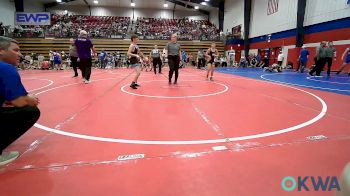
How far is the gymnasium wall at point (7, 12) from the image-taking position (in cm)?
2470

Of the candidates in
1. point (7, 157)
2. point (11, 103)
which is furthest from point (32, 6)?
point (7, 157)

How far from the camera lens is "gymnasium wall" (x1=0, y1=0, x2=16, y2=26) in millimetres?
24703

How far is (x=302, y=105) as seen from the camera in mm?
4844

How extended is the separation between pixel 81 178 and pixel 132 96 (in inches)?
154

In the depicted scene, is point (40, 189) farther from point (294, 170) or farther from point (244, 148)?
point (294, 170)

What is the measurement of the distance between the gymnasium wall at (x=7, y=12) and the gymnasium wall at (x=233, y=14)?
88.3 feet

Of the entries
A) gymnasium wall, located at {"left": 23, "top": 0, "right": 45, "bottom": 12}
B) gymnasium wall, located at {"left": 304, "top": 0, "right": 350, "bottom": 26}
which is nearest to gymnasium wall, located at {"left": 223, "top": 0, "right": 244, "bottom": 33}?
gymnasium wall, located at {"left": 304, "top": 0, "right": 350, "bottom": 26}

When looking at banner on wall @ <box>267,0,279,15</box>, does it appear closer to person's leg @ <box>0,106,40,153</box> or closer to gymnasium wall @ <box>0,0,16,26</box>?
person's leg @ <box>0,106,40,153</box>

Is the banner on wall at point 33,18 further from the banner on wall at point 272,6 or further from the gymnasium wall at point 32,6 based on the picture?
the banner on wall at point 272,6

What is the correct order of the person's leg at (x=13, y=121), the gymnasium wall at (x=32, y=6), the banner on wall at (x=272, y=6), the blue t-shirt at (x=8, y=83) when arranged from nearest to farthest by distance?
the blue t-shirt at (x=8, y=83), the person's leg at (x=13, y=121), the banner on wall at (x=272, y=6), the gymnasium wall at (x=32, y=6)

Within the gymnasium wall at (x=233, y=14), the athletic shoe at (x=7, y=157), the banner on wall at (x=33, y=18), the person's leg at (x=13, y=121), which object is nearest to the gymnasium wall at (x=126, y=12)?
the gymnasium wall at (x=233, y=14)

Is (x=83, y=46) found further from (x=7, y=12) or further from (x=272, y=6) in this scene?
(x=7, y=12)

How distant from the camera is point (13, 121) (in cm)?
237

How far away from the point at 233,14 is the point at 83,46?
2524cm
